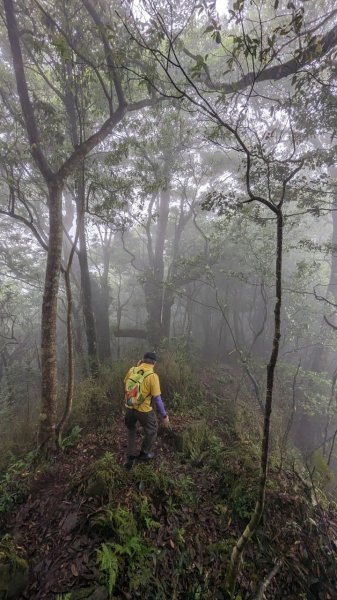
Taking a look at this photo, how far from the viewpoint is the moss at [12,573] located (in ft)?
10.9

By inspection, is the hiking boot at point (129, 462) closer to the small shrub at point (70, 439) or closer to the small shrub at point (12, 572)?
the small shrub at point (70, 439)

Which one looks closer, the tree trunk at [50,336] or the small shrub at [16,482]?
the small shrub at [16,482]

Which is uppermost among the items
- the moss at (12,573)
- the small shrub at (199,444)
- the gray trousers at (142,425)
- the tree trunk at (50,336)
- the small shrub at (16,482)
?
the tree trunk at (50,336)

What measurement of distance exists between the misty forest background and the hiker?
1472 mm

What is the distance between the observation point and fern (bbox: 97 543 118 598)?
10.8 ft

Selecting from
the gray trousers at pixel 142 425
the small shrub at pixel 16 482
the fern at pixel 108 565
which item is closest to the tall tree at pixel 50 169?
the small shrub at pixel 16 482

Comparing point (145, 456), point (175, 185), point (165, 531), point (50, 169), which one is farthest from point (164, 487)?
point (175, 185)

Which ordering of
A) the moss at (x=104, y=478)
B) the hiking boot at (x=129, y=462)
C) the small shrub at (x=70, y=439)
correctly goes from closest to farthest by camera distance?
the moss at (x=104, y=478) → the hiking boot at (x=129, y=462) → the small shrub at (x=70, y=439)

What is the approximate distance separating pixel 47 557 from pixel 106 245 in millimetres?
14845

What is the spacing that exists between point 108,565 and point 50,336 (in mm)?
3682

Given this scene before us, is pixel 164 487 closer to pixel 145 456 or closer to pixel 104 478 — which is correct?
pixel 145 456

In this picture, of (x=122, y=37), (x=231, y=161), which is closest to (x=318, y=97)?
(x=122, y=37)

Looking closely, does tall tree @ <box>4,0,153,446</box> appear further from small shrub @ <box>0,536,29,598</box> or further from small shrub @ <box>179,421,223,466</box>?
small shrub @ <box>179,421,223,466</box>

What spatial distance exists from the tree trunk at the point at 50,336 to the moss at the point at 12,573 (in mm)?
2024
